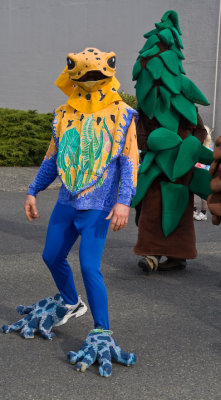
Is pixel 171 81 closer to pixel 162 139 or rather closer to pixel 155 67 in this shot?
pixel 155 67

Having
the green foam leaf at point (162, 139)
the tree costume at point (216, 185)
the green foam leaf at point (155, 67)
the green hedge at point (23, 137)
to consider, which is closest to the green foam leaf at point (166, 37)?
the green foam leaf at point (155, 67)

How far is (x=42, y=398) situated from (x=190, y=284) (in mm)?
2579

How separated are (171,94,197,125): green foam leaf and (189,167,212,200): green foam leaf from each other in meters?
0.46

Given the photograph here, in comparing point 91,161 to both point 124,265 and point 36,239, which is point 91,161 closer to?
point 124,265

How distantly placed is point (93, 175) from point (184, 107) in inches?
85.3

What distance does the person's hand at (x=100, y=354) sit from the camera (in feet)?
11.5

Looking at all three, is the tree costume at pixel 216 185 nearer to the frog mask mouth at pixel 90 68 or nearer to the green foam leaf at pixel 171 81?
the frog mask mouth at pixel 90 68

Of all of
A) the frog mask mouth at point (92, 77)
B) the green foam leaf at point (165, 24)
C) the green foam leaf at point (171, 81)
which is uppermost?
the frog mask mouth at point (92, 77)

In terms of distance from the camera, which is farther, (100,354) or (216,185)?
(216,185)

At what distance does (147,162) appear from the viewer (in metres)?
5.67

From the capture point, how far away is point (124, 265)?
617 cm

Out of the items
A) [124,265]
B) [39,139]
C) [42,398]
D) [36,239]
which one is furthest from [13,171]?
[42,398]

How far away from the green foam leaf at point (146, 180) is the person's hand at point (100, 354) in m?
2.26

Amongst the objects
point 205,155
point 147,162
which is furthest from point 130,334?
point 205,155
